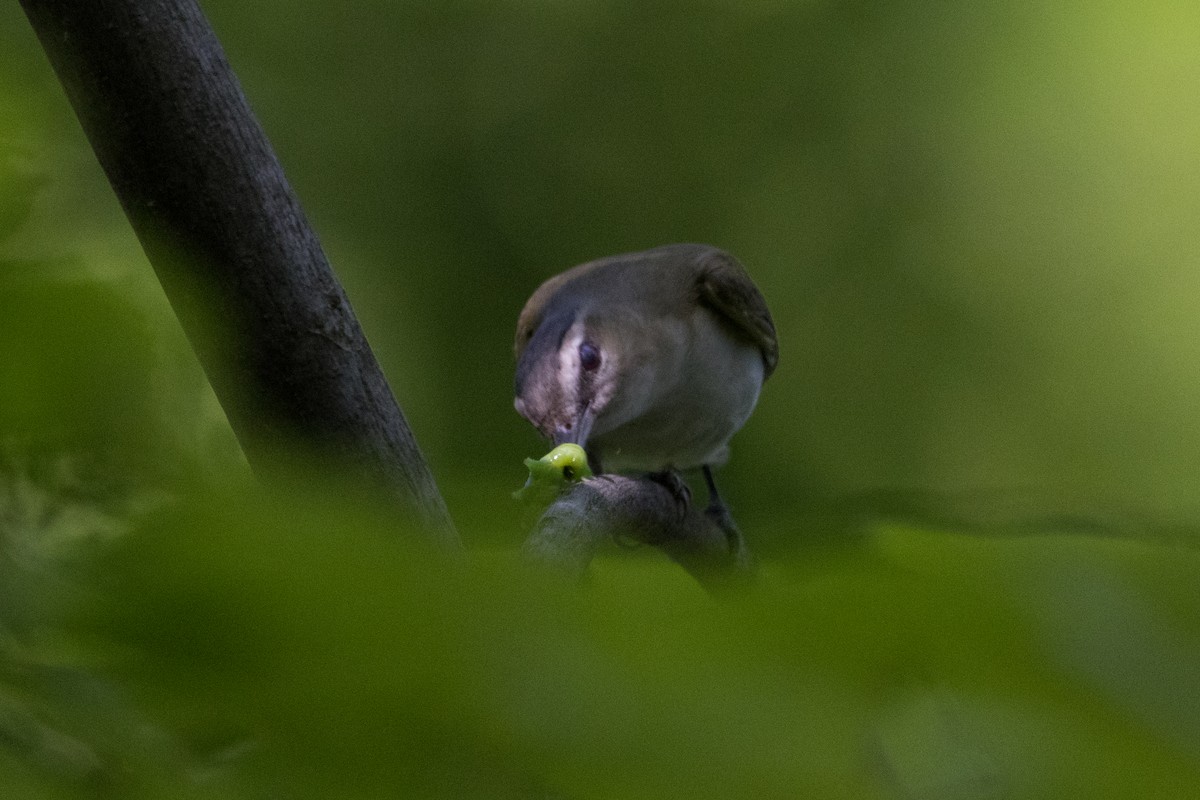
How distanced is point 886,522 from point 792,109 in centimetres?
716

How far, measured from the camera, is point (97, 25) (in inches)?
52.5

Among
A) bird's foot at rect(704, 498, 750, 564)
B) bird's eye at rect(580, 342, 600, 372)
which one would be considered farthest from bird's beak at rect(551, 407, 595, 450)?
bird's foot at rect(704, 498, 750, 564)

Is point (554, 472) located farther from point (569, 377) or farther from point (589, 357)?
point (589, 357)

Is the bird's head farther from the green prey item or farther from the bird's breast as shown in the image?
the green prey item

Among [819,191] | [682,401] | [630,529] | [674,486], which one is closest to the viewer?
[630,529]

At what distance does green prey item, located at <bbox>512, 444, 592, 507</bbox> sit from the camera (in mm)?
1838

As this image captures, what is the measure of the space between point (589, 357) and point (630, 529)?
0.82 m

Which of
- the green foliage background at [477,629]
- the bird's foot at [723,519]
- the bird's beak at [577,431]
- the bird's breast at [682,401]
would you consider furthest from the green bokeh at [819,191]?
the green foliage background at [477,629]

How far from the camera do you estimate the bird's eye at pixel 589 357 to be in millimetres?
3195

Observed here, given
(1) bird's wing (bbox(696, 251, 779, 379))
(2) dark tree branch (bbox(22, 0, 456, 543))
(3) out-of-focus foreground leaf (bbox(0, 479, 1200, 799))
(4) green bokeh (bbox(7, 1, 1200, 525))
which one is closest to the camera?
(3) out-of-focus foreground leaf (bbox(0, 479, 1200, 799))

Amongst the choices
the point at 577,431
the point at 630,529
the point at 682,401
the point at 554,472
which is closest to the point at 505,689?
the point at 554,472

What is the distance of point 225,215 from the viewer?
1400 mm

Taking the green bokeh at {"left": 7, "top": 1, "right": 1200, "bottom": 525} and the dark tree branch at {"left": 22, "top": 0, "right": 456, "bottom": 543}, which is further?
the green bokeh at {"left": 7, "top": 1, "right": 1200, "bottom": 525}

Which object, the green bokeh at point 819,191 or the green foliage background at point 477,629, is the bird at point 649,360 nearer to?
the green bokeh at point 819,191
